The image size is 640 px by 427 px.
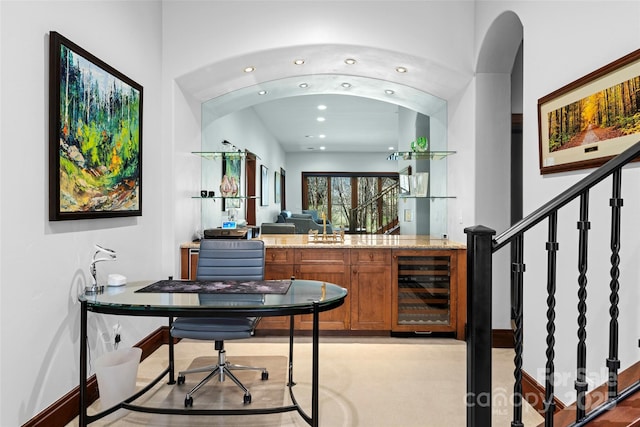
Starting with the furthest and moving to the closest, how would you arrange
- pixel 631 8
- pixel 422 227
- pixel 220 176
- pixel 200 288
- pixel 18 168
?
pixel 422 227 → pixel 220 176 → pixel 200 288 → pixel 18 168 → pixel 631 8

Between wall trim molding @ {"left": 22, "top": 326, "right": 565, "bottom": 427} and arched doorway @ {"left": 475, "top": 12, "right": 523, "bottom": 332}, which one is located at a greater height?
arched doorway @ {"left": 475, "top": 12, "right": 523, "bottom": 332}

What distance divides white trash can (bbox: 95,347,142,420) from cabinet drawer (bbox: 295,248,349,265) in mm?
1744

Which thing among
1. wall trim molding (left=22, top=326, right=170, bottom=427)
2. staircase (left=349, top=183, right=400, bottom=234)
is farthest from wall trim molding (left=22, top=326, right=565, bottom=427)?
staircase (left=349, top=183, right=400, bottom=234)

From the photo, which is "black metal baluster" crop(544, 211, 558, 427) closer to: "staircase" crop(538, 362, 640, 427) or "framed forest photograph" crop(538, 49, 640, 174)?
"staircase" crop(538, 362, 640, 427)

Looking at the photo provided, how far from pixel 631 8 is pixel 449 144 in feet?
8.41

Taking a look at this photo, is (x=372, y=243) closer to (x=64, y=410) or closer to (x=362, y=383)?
(x=362, y=383)

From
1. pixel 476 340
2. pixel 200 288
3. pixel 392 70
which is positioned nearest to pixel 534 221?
pixel 476 340

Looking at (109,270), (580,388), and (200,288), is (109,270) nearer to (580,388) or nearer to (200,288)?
(200,288)

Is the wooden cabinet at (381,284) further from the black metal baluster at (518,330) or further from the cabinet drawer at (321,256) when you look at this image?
the black metal baluster at (518,330)

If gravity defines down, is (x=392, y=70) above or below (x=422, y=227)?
above

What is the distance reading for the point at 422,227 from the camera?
5.81m

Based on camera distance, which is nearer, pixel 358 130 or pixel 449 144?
pixel 449 144

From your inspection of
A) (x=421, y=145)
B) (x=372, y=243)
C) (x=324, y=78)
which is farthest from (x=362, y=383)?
(x=324, y=78)

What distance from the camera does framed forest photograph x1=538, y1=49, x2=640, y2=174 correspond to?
1947mm
